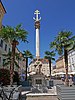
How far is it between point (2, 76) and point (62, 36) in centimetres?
1170

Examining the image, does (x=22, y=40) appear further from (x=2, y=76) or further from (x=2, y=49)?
(x=2, y=49)

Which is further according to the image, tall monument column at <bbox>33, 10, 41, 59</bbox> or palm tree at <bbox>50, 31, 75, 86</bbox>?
tall monument column at <bbox>33, 10, 41, 59</bbox>

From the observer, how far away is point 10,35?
20016 millimetres

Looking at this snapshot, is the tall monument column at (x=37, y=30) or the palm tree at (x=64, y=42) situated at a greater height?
the tall monument column at (x=37, y=30)

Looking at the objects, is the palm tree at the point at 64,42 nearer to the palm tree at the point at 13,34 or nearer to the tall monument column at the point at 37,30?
the palm tree at the point at 13,34

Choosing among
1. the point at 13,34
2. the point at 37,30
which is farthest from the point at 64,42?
the point at 37,30

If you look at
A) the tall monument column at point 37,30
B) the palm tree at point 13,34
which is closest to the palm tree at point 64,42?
the palm tree at point 13,34

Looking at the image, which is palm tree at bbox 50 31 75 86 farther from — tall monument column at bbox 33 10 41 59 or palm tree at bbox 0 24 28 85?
tall monument column at bbox 33 10 41 59

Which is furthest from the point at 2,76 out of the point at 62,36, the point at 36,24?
the point at 36,24

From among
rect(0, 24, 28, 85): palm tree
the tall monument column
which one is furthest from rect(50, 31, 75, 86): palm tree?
the tall monument column

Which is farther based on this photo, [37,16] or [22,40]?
[37,16]

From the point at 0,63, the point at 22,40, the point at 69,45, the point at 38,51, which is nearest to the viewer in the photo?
the point at 69,45

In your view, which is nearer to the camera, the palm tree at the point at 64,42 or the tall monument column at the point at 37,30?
the palm tree at the point at 64,42

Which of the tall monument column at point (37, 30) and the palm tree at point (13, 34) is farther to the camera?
the tall monument column at point (37, 30)
